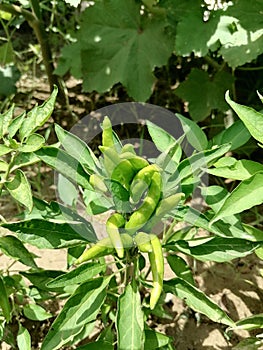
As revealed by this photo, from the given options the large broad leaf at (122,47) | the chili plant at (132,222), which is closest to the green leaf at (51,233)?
the chili plant at (132,222)

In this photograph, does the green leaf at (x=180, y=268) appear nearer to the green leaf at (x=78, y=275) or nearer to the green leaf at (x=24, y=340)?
the green leaf at (x=78, y=275)

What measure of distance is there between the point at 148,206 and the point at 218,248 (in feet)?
0.72

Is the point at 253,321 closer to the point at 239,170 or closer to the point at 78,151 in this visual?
the point at 239,170

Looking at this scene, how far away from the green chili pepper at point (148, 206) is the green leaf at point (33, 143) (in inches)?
9.7

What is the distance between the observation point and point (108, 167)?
1.26 metres

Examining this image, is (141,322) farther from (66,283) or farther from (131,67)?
(131,67)

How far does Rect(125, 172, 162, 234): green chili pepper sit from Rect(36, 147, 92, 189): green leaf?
14cm

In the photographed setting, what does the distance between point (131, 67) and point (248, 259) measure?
839 mm

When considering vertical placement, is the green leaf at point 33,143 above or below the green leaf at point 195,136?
above

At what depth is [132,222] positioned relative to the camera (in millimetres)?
1262

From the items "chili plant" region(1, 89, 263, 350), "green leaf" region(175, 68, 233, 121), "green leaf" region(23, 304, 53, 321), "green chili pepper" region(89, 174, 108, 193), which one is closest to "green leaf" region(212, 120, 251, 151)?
"chili plant" region(1, 89, 263, 350)

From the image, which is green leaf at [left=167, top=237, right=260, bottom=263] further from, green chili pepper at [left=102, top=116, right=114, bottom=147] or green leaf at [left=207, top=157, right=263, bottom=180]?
green chili pepper at [left=102, top=116, right=114, bottom=147]

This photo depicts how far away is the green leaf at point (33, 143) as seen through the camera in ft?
4.31

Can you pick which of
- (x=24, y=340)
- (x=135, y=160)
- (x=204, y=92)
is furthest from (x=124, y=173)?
(x=204, y=92)
